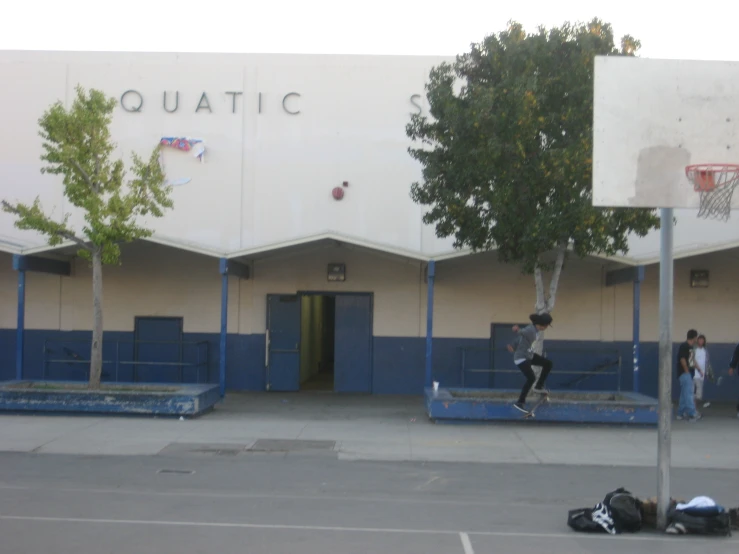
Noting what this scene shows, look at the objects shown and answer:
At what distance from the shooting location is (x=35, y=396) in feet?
48.8

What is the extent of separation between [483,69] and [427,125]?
1.33 metres

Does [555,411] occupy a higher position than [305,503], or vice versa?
[555,411]

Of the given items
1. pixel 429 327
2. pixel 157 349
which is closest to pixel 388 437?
pixel 429 327

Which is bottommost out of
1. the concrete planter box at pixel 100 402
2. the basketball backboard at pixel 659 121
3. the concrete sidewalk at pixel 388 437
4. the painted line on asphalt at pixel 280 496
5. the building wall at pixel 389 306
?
the painted line on asphalt at pixel 280 496

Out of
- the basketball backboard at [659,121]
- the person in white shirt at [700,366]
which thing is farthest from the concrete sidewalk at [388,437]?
the basketball backboard at [659,121]

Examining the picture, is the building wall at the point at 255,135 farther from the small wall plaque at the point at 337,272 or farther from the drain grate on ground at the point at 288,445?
the drain grate on ground at the point at 288,445

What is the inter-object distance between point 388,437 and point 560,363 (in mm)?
7030

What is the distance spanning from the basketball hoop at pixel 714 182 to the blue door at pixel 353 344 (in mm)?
12195

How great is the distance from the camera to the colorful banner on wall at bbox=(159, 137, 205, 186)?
64.8ft

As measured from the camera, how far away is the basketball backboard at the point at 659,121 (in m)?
7.86

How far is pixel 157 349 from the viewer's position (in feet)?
64.8

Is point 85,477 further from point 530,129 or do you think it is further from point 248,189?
point 248,189

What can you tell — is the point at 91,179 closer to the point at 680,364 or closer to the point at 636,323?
the point at 636,323

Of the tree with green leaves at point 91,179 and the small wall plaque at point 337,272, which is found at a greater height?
the tree with green leaves at point 91,179
